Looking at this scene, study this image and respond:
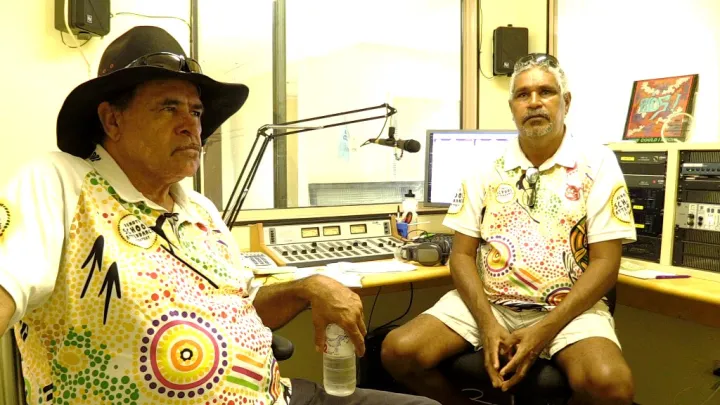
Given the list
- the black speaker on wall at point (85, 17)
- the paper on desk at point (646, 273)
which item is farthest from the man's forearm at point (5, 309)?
the paper on desk at point (646, 273)

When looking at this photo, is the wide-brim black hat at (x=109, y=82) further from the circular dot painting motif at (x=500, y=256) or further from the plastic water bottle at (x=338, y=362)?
the circular dot painting motif at (x=500, y=256)

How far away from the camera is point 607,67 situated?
2828mm

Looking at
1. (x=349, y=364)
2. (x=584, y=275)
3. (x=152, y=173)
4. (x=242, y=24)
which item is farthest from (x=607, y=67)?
(x=152, y=173)

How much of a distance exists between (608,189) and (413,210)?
39.6 inches

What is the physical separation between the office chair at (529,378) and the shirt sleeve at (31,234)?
3.97 ft

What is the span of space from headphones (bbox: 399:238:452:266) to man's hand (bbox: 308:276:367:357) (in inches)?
34.7

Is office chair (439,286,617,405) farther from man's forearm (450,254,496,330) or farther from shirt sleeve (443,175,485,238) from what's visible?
shirt sleeve (443,175,485,238)

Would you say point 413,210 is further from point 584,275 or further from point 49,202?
point 49,202

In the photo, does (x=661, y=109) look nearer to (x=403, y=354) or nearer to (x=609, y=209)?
(x=609, y=209)

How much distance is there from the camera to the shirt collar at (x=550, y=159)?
1949mm

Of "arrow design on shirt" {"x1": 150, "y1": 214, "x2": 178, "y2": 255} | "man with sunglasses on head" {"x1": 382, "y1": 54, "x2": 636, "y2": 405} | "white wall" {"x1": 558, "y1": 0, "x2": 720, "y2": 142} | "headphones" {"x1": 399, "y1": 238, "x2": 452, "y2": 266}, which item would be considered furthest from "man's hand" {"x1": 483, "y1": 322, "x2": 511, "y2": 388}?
"white wall" {"x1": 558, "y1": 0, "x2": 720, "y2": 142}

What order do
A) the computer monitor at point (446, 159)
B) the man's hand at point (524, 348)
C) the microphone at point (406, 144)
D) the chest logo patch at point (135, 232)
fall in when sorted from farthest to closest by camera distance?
the computer monitor at point (446, 159) → the microphone at point (406, 144) → the man's hand at point (524, 348) → the chest logo patch at point (135, 232)

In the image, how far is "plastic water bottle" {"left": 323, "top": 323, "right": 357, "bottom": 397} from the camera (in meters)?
1.35

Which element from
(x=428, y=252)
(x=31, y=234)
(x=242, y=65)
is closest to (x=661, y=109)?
(x=428, y=252)
